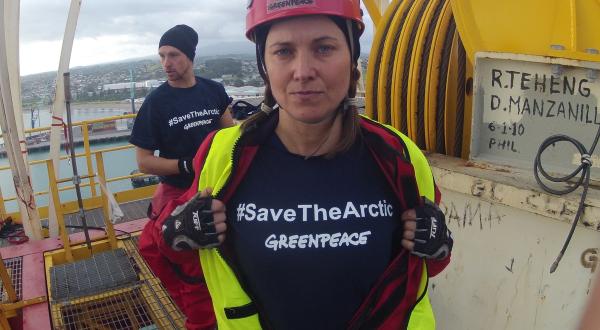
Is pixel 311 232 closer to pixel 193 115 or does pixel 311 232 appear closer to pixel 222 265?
pixel 222 265

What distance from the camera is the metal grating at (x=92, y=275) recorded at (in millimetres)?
4855

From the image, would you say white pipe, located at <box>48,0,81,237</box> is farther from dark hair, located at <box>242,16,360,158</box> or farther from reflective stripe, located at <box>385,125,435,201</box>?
reflective stripe, located at <box>385,125,435,201</box>

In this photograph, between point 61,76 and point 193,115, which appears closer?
point 193,115

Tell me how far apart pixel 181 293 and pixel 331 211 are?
878 mm

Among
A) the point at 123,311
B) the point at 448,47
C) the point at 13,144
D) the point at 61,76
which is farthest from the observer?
the point at 61,76

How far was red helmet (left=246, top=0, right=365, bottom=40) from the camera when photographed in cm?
157

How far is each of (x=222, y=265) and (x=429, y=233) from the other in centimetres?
78

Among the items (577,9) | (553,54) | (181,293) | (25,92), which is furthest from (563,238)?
(25,92)

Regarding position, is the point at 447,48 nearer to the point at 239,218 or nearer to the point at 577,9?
the point at 577,9

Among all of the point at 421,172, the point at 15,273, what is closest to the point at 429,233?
the point at 421,172

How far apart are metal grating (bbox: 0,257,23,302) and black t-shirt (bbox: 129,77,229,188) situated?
7.46 ft

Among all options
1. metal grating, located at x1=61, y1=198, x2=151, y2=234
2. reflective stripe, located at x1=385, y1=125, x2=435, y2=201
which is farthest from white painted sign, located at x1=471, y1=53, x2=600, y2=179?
metal grating, located at x1=61, y1=198, x2=151, y2=234

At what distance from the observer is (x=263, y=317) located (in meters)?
1.80

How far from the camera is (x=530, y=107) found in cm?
289
